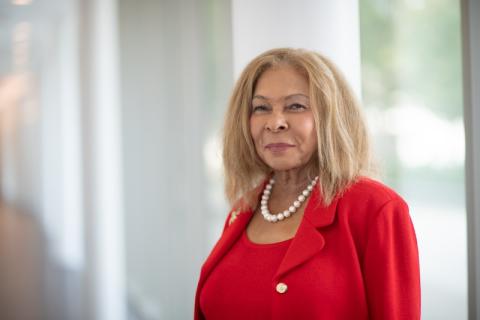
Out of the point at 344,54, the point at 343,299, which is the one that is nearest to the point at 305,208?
the point at 343,299

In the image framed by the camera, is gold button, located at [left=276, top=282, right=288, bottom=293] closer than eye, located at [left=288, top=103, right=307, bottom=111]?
Yes

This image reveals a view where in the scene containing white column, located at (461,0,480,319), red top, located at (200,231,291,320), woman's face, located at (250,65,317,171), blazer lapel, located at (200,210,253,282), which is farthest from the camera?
white column, located at (461,0,480,319)

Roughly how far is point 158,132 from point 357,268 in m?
1.96

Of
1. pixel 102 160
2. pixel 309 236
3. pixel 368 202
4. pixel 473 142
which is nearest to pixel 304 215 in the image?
pixel 309 236

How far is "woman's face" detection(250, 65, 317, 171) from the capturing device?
1.57m

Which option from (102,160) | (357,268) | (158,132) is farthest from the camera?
(158,132)

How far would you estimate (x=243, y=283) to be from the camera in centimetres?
153

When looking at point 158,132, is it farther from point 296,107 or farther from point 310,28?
point 296,107

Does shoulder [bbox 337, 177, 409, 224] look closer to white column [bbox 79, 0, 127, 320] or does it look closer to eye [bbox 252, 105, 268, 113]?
eye [bbox 252, 105, 268, 113]

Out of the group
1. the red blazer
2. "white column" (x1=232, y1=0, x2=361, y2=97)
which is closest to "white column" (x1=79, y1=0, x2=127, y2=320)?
"white column" (x1=232, y1=0, x2=361, y2=97)

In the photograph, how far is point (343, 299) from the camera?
1.38 m

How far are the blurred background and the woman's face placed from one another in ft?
1.24

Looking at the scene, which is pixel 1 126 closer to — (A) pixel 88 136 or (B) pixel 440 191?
(A) pixel 88 136

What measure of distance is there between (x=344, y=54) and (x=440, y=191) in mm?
732
